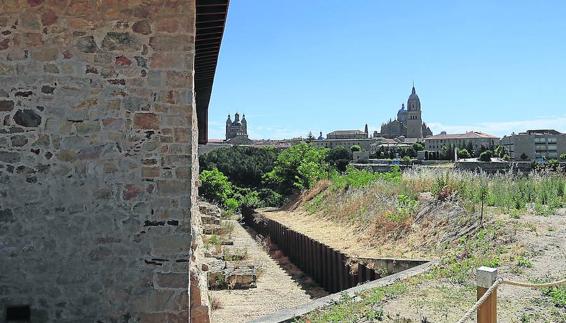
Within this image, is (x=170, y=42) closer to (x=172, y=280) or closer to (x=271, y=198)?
(x=172, y=280)

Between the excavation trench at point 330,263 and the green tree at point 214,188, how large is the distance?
18.4 metres

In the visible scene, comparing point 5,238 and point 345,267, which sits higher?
point 5,238

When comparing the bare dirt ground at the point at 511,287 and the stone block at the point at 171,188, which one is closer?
the stone block at the point at 171,188

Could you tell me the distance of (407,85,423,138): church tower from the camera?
156 metres

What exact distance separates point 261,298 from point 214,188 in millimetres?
28460

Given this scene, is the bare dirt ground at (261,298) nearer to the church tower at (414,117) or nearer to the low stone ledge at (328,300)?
the low stone ledge at (328,300)

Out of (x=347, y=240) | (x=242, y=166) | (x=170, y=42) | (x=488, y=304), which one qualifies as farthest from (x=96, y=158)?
(x=242, y=166)

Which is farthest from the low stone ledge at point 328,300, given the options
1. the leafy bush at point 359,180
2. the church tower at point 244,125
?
the church tower at point 244,125

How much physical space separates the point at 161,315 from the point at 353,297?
282 cm

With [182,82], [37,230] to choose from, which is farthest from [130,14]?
[37,230]

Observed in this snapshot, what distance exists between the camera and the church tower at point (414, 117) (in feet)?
511

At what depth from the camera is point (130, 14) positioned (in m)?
5.78

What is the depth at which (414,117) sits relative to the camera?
156500mm

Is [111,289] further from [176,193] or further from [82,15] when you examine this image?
→ [82,15]
